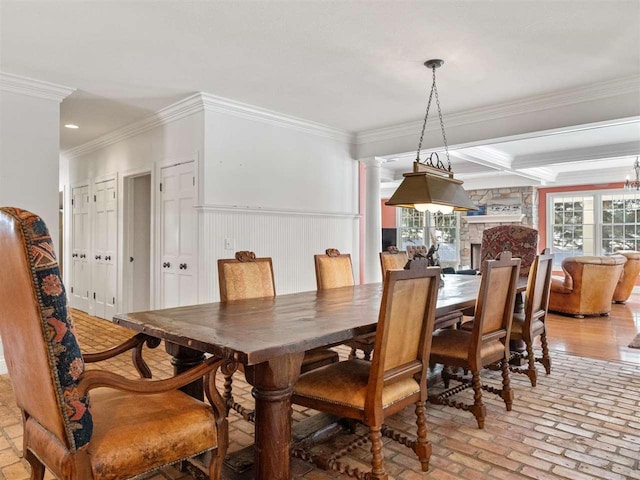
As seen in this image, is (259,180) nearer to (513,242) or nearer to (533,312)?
(533,312)

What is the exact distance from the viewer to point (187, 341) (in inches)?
65.9

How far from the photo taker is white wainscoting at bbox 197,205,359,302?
436cm

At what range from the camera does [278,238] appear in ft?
16.4

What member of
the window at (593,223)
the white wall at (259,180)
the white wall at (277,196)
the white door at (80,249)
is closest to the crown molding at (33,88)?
the white wall at (259,180)

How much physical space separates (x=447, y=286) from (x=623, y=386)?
1421mm

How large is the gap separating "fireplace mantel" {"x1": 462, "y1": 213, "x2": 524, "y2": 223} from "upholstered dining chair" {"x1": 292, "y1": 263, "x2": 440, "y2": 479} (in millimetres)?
8217

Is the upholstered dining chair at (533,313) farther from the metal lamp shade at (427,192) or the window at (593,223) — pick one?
the window at (593,223)

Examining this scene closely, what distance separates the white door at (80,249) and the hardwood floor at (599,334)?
607cm

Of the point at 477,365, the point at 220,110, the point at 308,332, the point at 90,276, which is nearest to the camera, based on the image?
the point at 308,332

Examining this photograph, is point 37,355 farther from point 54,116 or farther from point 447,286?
point 54,116

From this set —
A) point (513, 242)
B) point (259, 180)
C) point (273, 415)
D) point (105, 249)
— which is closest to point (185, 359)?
point (273, 415)

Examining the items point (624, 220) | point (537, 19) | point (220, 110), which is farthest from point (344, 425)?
point (624, 220)

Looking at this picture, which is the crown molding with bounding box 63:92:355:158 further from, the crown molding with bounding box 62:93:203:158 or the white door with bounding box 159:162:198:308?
the white door with bounding box 159:162:198:308

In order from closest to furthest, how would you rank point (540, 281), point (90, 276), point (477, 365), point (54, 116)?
point (477, 365)
point (540, 281)
point (54, 116)
point (90, 276)
